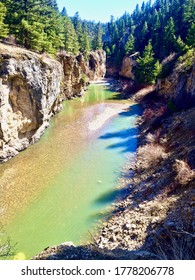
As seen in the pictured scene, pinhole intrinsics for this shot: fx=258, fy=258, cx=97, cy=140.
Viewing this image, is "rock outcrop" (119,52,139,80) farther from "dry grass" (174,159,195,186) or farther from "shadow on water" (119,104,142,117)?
"dry grass" (174,159,195,186)

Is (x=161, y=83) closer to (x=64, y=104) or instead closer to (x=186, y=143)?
(x=64, y=104)

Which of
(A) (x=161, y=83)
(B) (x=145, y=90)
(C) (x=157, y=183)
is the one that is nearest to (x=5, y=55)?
(C) (x=157, y=183)

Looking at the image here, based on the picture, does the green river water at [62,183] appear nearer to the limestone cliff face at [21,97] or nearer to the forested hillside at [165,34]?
the limestone cliff face at [21,97]

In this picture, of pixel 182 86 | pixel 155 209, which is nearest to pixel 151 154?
pixel 155 209

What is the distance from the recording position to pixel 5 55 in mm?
22188

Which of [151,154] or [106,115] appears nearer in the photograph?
[151,154]

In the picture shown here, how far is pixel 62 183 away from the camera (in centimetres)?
1967

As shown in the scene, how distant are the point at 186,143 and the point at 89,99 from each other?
33.4 meters

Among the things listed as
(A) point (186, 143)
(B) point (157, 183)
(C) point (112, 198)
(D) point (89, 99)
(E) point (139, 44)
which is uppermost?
(E) point (139, 44)

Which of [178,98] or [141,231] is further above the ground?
[178,98]

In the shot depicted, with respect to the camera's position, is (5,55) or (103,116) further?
(103,116)

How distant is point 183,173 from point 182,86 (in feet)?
68.6

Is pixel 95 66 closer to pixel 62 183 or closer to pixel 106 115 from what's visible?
pixel 106 115

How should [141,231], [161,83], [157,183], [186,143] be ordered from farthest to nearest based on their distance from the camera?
[161,83] → [186,143] → [157,183] → [141,231]
